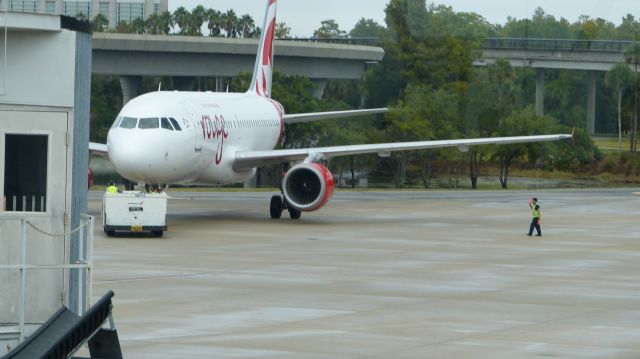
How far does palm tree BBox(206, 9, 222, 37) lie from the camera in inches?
5778

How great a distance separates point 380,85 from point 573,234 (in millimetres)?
72154

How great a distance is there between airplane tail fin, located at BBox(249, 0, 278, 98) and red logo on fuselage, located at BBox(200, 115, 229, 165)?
9.80m

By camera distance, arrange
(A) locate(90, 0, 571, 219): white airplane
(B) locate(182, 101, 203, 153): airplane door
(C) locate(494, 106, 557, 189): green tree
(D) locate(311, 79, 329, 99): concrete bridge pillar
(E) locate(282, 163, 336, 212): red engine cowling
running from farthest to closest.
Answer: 1. (D) locate(311, 79, 329, 99): concrete bridge pillar
2. (C) locate(494, 106, 557, 189): green tree
3. (E) locate(282, 163, 336, 212): red engine cowling
4. (B) locate(182, 101, 203, 153): airplane door
5. (A) locate(90, 0, 571, 219): white airplane

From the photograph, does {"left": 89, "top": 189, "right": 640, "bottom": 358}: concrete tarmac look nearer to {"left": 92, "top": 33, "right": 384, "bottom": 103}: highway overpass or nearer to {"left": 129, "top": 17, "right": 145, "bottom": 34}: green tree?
{"left": 92, "top": 33, "right": 384, "bottom": 103}: highway overpass

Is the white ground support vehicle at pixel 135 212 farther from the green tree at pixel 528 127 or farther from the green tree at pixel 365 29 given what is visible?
the green tree at pixel 365 29

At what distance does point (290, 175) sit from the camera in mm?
43469

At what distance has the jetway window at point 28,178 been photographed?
14477 mm

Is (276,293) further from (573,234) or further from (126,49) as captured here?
(126,49)

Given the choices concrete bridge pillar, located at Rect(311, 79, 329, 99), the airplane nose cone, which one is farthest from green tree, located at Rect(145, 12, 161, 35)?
the airplane nose cone

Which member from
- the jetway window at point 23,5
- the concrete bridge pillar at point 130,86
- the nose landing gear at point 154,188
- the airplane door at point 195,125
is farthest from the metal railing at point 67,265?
the concrete bridge pillar at point 130,86

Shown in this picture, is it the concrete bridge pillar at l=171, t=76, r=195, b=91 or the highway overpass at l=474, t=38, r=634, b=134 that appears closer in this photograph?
the concrete bridge pillar at l=171, t=76, r=195, b=91

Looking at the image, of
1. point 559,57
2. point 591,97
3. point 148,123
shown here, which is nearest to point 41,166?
point 148,123

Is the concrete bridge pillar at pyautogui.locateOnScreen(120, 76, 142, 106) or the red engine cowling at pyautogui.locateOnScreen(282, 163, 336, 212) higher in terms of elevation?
the concrete bridge pillar at pyautogui.locateOnScreen(120, 76, 142, 106)

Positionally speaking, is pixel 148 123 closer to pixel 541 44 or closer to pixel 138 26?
pixel 138 26
